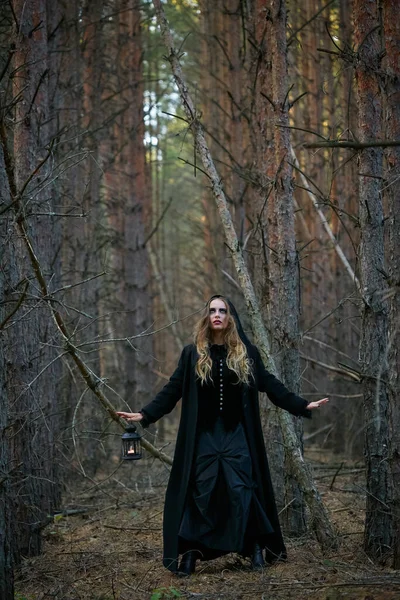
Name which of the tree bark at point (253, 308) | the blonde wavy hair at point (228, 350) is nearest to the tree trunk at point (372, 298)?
the tree bark at point (253, 308)

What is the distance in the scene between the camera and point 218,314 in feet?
24.9

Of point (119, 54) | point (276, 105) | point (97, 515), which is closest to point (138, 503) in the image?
point (97, 515)

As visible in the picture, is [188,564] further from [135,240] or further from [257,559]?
[135,240]

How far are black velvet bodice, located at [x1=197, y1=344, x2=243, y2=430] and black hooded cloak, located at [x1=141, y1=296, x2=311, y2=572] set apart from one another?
7 cm

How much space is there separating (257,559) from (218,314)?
2.25 meters

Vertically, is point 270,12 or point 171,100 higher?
point 171,100

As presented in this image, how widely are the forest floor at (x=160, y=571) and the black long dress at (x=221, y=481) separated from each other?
32cm

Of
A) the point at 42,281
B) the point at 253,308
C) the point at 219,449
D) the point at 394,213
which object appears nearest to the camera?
the point at 394,213

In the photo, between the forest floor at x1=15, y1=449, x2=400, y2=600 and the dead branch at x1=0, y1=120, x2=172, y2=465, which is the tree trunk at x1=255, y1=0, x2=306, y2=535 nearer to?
the forest floor at x1=15, y1=449, x2=400, y2=600

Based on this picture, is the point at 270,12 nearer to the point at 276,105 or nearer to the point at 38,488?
the point at 276,105

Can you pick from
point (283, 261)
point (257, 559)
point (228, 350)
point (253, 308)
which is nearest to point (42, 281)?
point (228, 350)

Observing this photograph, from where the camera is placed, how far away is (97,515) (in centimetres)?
1041

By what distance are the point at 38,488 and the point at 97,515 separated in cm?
225

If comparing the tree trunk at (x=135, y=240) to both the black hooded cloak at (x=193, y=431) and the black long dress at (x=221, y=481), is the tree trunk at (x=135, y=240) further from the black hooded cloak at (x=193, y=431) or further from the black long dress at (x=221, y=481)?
the black long dress at (x=221, y=481)
